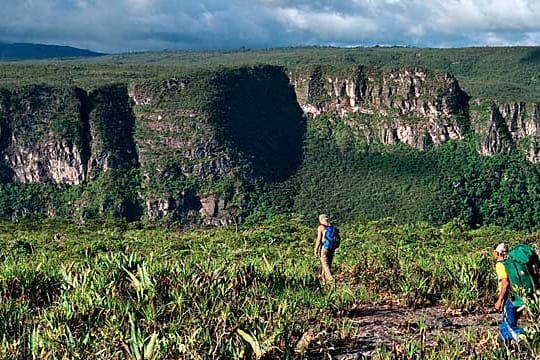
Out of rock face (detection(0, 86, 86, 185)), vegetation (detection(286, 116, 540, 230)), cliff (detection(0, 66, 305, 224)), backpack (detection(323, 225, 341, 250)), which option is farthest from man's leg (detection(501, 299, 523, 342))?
rock face (detection(0, 86, 86, 185))

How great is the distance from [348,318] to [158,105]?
67947 millimetres

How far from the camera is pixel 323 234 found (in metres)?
9.38

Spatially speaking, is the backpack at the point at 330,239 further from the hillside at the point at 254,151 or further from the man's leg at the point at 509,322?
the hillside at the point at 254,151

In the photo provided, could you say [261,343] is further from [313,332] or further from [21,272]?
[21,272]

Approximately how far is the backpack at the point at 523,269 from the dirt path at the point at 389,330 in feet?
1.57

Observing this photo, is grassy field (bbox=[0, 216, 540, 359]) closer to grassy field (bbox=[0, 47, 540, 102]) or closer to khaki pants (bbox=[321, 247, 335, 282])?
khaki pants (bbox=[321, 247, 335, 282])

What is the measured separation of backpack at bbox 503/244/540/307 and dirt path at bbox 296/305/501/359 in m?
0.48

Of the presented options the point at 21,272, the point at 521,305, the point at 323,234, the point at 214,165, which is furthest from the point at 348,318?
the point at 214,165

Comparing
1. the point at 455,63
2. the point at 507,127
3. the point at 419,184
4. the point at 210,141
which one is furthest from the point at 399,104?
the point at 455,63

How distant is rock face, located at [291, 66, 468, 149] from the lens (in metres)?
71.2

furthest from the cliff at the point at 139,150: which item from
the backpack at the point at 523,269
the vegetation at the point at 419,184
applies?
the backpack at the point at 523,269

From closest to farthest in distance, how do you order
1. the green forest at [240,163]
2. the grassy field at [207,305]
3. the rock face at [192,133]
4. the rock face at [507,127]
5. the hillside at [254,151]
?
the grassy field at [207,305] → the green forest at [240,163] → the hillside at [254,151] → the rock face at [192,133] → the rock face at [507,127]

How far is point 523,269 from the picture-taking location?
5.91 meters

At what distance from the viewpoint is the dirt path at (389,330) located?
5.61 metres
